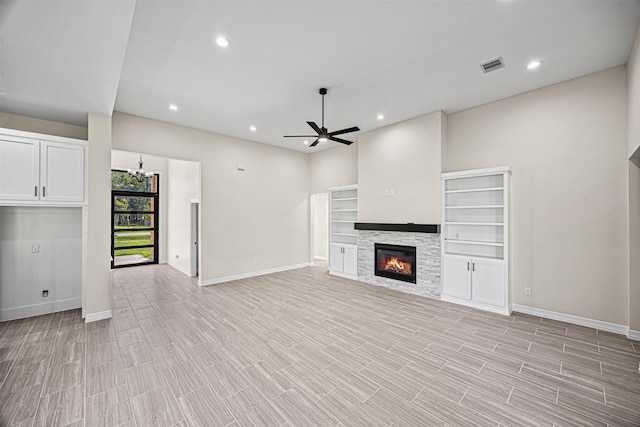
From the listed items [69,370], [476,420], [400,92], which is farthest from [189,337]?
[400,92]

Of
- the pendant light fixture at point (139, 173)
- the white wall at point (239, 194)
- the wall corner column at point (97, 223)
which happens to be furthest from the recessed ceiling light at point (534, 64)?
the pendant light fixture at point (139, 173)

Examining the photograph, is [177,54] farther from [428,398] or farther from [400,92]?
[428,398]

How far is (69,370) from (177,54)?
11.9 ft

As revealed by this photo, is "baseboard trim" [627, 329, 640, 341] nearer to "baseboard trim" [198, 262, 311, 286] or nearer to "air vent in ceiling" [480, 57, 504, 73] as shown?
"air vent in ceiling" [480, 57, 504, 73]

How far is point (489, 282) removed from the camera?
4164mm

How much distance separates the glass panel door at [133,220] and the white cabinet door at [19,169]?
186 inches

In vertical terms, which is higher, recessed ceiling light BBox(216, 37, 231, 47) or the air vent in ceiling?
the air vent in ceiling

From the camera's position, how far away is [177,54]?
9.77 feet

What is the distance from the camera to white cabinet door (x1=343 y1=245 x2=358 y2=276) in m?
6.20

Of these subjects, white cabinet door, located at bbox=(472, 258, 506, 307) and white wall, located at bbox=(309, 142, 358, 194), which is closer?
white cabinet door, located at bbox=(472, 258, 506, 307)

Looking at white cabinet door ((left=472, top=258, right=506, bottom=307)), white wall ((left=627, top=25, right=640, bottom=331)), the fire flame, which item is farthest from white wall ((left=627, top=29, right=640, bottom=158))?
the fire flame

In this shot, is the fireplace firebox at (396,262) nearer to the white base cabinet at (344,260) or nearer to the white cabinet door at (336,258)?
the white base cabinet at (344,260)

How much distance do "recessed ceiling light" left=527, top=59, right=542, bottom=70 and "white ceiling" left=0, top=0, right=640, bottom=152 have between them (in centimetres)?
8

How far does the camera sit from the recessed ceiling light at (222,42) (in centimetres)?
272
